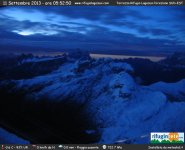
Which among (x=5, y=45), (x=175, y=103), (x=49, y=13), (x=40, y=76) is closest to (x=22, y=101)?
(x=40, y=76)

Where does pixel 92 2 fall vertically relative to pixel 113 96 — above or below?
above

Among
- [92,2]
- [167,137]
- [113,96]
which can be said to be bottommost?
[167,137]

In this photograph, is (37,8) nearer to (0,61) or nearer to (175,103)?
(0,61)

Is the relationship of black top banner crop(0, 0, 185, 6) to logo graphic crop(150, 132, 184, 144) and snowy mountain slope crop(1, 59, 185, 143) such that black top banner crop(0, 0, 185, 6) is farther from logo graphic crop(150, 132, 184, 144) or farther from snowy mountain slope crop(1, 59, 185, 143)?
logo graphic crop(150, 132, 184, 144)

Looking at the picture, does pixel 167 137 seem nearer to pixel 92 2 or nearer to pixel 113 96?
pixel 113 96

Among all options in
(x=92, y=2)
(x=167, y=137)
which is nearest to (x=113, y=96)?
(x=167, y=137)

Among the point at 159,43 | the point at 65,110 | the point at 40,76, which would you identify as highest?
the point at 159,43

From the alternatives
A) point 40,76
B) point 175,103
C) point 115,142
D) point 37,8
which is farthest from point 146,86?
point 37,8

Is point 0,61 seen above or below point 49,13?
below
